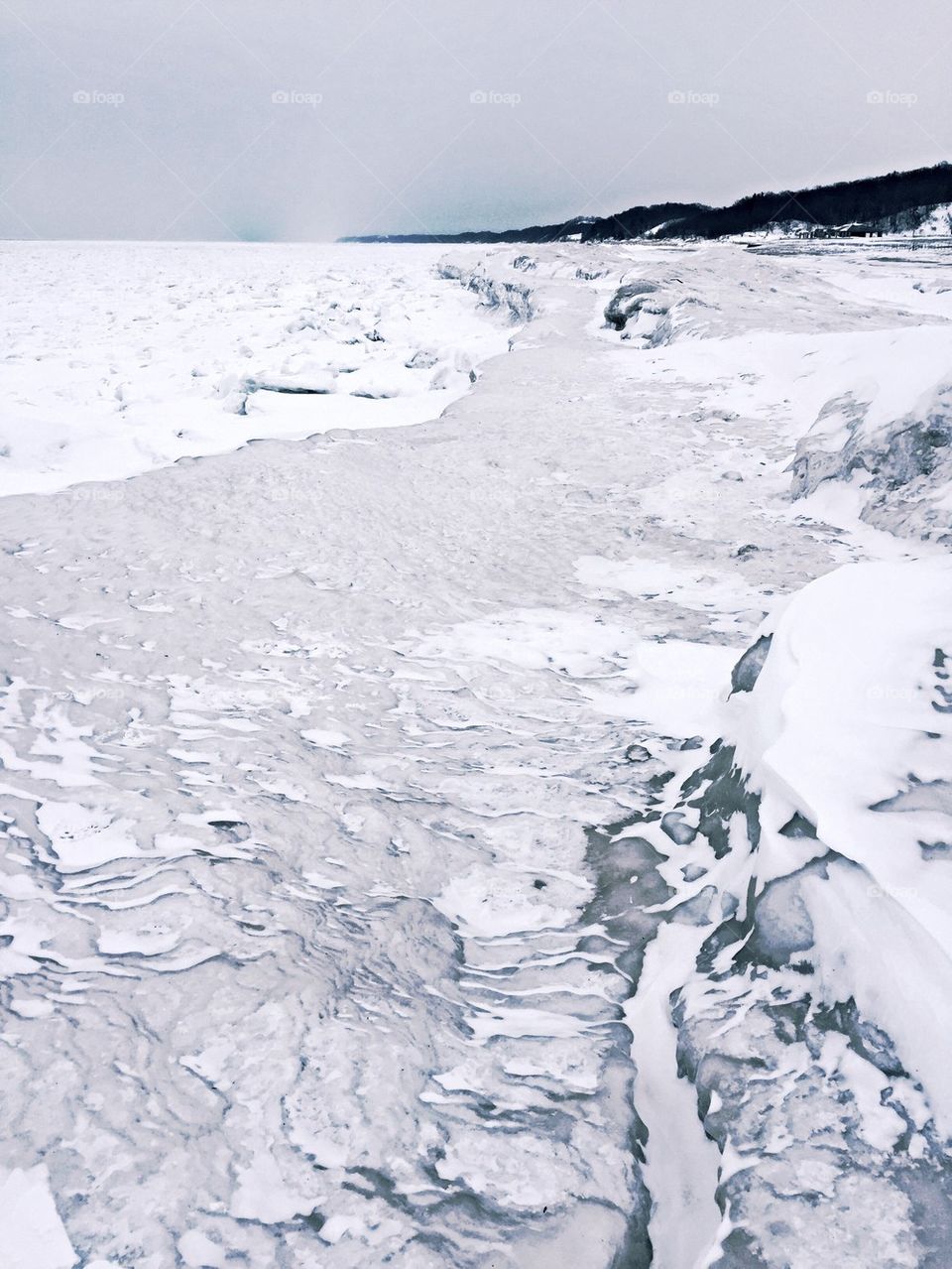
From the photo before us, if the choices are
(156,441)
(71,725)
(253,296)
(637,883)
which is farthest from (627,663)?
(253,296)

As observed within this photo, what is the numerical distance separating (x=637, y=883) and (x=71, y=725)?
227 centimetres

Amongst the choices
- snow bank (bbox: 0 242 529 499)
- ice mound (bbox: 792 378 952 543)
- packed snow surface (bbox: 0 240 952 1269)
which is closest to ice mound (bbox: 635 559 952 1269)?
packed snow surface (bbox: 0 240 952 1269)

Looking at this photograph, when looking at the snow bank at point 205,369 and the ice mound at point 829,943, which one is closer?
the ice mound at point 829,943

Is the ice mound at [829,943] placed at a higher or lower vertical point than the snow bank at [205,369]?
lower

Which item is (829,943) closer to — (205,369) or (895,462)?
(895,462)

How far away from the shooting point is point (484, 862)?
8.39ft

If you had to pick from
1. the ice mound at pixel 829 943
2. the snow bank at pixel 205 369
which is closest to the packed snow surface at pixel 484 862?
the ice mound at pixel 829 943

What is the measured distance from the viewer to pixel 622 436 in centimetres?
693

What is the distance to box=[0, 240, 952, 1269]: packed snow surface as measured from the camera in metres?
1.46

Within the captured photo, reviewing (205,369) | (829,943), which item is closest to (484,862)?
(829,943)

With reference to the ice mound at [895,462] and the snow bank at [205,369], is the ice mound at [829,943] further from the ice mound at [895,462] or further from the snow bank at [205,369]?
the snow bank at [205,369]

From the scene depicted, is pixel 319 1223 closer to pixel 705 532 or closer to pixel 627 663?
pixel 627 663

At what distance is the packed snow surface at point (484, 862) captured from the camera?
4.79 feet

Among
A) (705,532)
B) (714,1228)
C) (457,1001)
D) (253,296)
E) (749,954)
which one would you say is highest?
(253,296)
